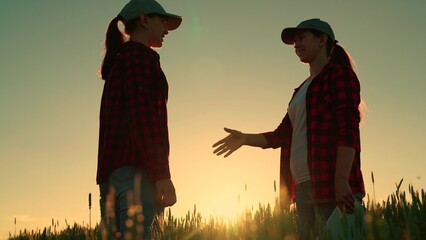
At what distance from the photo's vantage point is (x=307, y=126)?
425 cm

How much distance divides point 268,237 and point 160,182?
86 centimetres

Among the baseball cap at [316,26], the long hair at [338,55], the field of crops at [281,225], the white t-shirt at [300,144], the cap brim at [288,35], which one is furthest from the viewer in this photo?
the cap brim at [288,35]

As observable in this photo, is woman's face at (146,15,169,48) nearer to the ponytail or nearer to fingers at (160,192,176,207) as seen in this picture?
the ponytail

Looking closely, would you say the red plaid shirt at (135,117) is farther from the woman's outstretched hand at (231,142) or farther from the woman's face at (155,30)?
the woman's outstretched hand at (231,142)

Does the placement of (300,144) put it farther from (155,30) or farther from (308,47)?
(155,30)

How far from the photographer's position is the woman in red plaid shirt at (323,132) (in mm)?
3928

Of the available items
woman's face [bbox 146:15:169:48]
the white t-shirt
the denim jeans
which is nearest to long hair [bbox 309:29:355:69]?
the white t-shirt

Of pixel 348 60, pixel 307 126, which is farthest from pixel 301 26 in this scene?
pixel 307 126

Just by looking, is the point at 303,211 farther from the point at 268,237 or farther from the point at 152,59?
the point at 152,59

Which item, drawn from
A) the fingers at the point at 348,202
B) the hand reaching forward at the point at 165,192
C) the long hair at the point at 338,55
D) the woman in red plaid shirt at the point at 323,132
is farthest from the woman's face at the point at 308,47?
the hand reaching forward at the point at 165,192

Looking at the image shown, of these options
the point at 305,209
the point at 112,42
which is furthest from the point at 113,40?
the point at 305,209

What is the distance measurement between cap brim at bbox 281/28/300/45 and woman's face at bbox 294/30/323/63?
0.57 feet

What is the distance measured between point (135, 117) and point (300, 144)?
1504 millimetres

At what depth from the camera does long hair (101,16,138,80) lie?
159 inches
